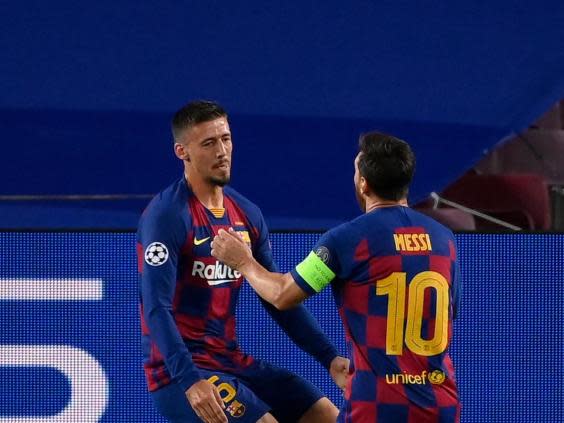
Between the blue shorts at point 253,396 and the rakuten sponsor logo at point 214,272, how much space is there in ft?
0.99

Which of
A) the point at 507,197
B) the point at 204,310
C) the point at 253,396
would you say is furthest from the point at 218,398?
the point at 507,197

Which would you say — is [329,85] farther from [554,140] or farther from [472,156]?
Result: [554,140]

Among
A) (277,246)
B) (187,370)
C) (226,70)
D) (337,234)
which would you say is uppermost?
(226,70)

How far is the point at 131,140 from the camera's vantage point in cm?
604

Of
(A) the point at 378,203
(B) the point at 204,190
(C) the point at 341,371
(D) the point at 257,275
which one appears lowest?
(C) the point at 341,371

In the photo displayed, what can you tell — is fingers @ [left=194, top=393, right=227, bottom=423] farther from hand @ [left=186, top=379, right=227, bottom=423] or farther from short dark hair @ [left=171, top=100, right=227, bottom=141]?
short dark hair @ [left=171, top=100, right=227, bottom=141]

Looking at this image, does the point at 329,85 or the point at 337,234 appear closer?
the point at 337,234

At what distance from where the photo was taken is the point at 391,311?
12.0 feet

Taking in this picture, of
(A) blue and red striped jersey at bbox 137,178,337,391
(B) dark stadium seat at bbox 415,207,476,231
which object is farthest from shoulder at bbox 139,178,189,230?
(B) dark stadium seat at bbox 415,207,476,231

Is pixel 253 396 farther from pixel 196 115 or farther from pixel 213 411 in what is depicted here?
pixel 196 115

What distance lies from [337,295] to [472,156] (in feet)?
8.49

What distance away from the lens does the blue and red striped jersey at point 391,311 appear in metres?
3.65

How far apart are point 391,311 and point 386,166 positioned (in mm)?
433

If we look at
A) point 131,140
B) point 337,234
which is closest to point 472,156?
point 131,140
